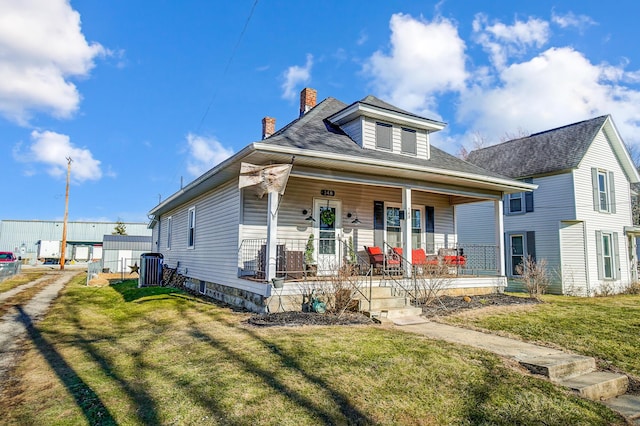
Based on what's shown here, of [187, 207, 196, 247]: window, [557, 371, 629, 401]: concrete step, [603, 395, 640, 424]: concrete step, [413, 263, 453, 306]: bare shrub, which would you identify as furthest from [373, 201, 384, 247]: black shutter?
[603, 395, 640, 424]: concrete step

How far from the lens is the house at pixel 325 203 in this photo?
28.9ft

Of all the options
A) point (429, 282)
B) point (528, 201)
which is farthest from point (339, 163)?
point (528, 201)

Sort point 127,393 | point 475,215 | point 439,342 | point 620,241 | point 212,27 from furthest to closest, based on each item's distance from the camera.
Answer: point 475,215 → point 620,241 → point 212,27 → point 439,342 → point 127,393

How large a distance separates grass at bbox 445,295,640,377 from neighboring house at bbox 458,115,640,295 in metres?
6.50

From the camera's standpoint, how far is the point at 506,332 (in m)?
7.13

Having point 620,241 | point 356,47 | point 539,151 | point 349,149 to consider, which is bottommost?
point 620,241

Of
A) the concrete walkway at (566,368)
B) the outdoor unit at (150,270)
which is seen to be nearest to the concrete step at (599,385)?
the concrete walkway at (566,368)

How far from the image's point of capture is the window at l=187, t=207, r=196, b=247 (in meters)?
14.2

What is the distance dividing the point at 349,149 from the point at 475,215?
11.6m

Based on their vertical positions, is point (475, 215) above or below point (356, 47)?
below

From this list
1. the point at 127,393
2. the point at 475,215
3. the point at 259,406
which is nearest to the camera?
the point at 259,406

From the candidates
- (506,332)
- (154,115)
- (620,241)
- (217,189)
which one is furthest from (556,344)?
(154,115)

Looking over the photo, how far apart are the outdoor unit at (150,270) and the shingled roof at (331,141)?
851cm

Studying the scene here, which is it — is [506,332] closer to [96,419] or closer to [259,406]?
[259,406]
